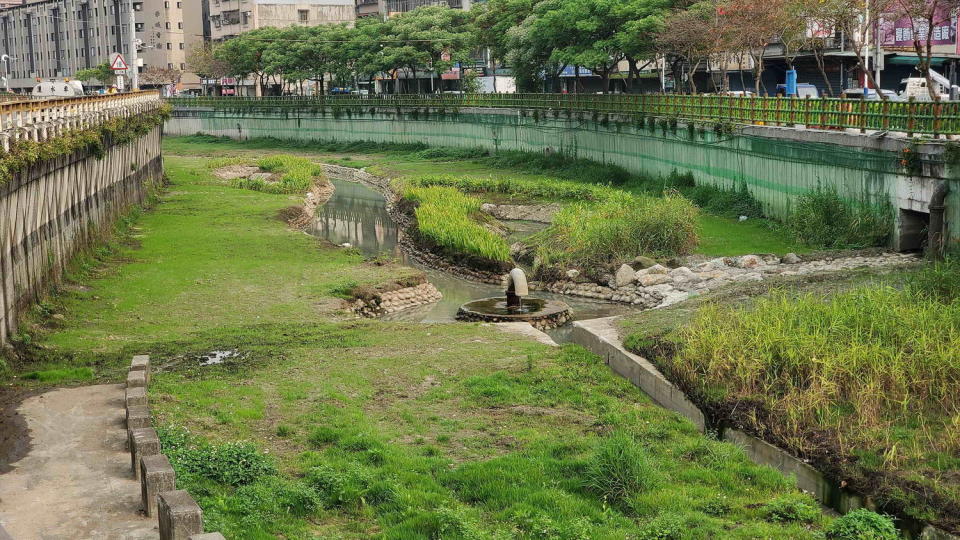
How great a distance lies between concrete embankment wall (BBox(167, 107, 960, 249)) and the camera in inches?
1168

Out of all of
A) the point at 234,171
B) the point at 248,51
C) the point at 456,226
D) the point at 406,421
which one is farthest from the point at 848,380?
the point at 248,51

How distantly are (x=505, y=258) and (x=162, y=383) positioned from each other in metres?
17.7

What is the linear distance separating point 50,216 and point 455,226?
609 inches

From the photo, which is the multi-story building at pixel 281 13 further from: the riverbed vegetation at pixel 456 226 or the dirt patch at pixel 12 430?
the dirt patch at pixel 12 430

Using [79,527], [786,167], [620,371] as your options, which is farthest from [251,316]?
[786,167]

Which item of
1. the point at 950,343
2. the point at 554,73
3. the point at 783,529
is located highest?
the point at 554,73

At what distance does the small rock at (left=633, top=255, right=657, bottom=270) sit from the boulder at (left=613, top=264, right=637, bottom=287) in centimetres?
55

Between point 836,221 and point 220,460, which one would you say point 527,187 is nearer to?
point 836,221

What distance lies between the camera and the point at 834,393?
52.4 ft

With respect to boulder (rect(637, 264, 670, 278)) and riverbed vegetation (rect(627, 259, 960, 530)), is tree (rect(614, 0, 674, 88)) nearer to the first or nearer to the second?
boulder (rect(637, 264, 670, 278))

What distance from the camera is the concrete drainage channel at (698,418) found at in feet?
45.2

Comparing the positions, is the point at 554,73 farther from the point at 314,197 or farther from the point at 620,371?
the point at 620,371

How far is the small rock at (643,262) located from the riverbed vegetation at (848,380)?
11998mm

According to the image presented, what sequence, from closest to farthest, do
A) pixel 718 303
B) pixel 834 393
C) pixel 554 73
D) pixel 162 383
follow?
pixel 834 393 < pixel 162 383 < pixel 718 303 < pixel 554 73
